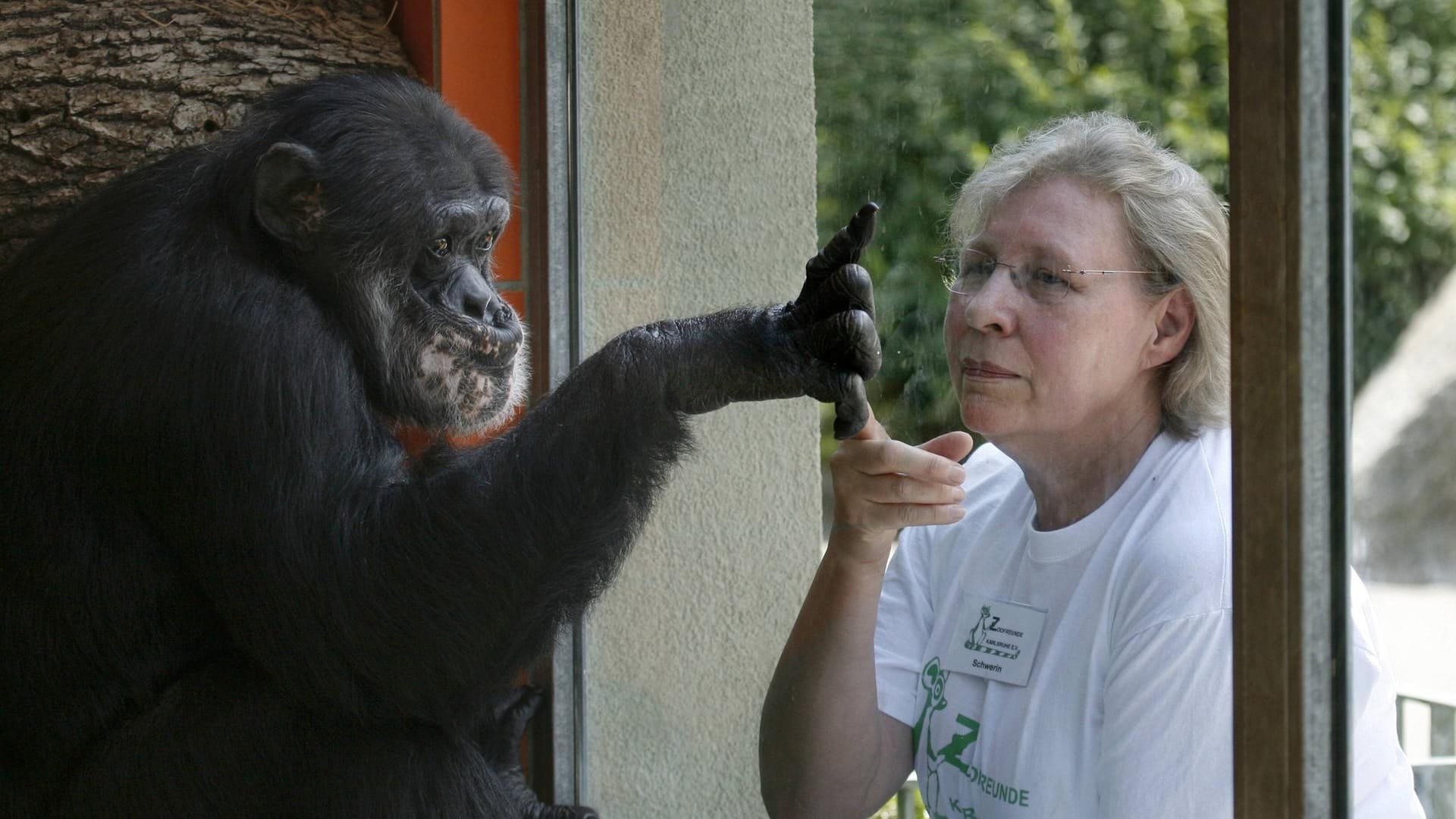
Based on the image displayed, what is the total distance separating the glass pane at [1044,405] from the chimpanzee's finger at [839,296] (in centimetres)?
15


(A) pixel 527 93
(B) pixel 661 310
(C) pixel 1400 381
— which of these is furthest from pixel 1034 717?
(A) pixel 527 93

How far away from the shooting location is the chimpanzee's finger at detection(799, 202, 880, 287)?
1.61 m

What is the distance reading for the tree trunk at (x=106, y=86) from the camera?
2.95m

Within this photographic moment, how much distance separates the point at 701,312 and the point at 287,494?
3.20 feet

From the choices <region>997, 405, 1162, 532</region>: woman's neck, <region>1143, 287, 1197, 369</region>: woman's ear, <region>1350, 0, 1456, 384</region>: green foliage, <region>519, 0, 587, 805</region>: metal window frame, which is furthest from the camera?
<region>519, 0, 587, 805</region>: metal window frame

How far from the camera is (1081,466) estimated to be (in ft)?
5.57

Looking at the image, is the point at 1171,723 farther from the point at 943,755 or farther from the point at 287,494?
the point at 287,494

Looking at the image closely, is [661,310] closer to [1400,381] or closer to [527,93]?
[527,93]

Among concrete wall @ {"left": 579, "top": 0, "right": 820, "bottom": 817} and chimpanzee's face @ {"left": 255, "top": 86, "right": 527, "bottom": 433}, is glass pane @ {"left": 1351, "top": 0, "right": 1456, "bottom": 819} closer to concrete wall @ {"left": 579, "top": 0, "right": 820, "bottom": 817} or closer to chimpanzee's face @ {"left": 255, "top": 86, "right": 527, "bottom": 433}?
concrete wall @ {"left": 579, "top": 0, "right": 820, "bottom": 817}

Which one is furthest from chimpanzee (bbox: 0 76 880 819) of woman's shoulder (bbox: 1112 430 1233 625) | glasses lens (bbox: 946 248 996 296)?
woman's shoulder (bbox: 1112 430 1233 625)

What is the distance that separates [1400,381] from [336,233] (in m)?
1.65

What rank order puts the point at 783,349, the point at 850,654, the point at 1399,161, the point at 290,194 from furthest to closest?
the point at 290,194, the point at 850,654, the point at 783,349, the point at 1399,161

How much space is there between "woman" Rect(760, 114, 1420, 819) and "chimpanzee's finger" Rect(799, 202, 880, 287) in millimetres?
176

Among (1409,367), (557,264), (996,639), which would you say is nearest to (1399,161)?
(1409,367)
